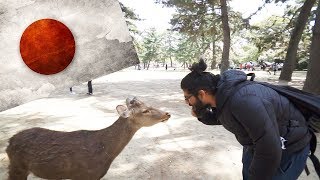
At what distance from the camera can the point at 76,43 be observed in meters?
4.18

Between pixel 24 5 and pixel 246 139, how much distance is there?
3.12 m

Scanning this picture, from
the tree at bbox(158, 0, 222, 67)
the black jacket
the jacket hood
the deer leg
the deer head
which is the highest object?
the tree at bbox(158, 0, 222, 67)

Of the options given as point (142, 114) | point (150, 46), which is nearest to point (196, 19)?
point (142, 114)

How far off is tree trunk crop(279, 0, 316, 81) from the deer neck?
19.8m

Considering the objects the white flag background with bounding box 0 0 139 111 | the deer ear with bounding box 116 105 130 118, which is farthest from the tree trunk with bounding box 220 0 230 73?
the deer ear with bounding box 116 105 130 118

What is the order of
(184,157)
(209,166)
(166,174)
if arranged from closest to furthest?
(166,174) → (209,166) → (184,157)

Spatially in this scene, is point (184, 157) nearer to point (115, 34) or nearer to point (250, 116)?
point (115, 34)

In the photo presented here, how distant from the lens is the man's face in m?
2.87

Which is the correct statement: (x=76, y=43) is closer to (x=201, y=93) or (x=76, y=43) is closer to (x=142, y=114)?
(x=142, y=114)

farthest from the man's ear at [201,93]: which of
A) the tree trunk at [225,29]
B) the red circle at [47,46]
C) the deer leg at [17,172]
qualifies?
the tree trunk at [225,29]

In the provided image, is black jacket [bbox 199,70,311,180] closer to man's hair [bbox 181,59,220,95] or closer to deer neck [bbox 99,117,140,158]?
man's hair [bbox 181,59,220,95]

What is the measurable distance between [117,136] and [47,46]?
1.47m

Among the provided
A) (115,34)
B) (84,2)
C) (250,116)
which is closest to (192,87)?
(250,116)

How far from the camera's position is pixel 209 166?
19.8 ft
